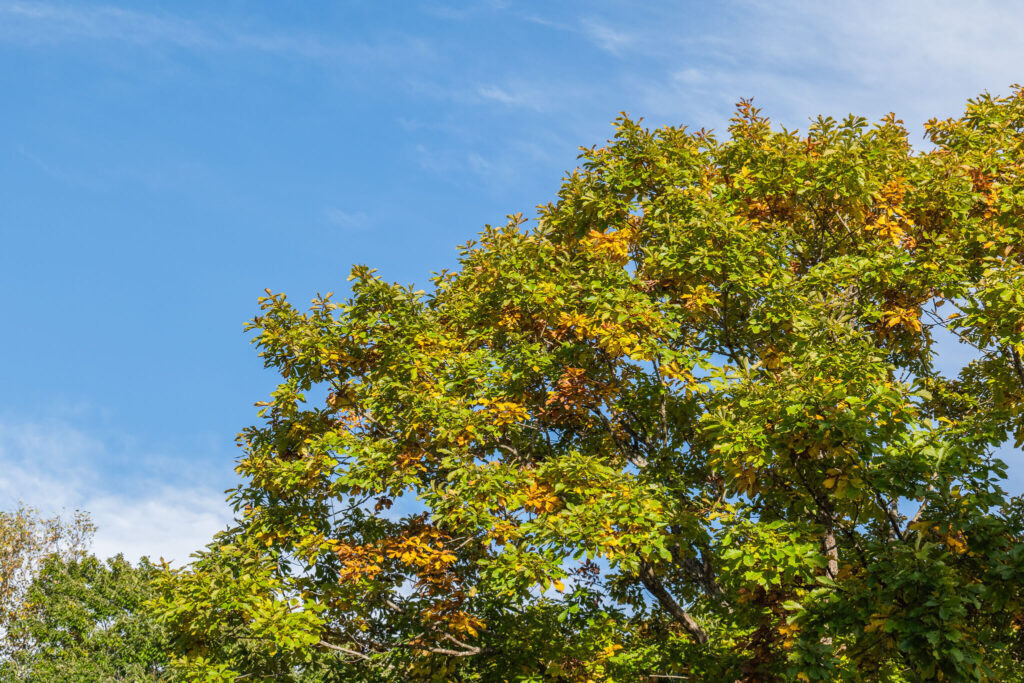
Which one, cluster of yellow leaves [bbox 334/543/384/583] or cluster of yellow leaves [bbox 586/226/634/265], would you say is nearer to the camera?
cluster of yellow leaves [bbox 334/543/384/583]

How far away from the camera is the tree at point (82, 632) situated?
115 ft

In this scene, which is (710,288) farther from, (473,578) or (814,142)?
(473,578)

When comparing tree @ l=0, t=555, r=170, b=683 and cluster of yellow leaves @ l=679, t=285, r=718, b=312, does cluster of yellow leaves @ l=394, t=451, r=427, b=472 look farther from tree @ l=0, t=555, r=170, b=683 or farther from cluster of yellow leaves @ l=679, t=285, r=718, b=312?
tree @ l=0, t=555, r=170, b=683

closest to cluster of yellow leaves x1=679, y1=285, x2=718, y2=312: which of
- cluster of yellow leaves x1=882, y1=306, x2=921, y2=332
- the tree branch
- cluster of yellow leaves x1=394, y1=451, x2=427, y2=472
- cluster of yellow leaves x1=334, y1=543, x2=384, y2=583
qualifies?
cluster of yellow leaves x1=882, y1=306, x2=921, y2=332

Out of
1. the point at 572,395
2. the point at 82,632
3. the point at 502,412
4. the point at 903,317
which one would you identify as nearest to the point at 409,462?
the point at 502,412

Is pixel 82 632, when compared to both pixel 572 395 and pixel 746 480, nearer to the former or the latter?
pixel 572 395

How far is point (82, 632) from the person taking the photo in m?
37.3

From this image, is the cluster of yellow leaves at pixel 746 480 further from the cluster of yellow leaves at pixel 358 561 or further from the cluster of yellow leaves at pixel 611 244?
the cluster of yellow leaves at pixel 358 561

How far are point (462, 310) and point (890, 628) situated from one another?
9055mm

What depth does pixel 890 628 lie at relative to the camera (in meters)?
9.02

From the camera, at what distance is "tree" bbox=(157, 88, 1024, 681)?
415 inches

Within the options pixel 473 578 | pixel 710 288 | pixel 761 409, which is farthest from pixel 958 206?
pixel 473 578

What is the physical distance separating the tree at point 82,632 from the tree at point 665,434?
24866 mm

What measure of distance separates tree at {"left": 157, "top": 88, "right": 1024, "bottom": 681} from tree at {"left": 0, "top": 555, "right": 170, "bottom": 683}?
24.9 m
